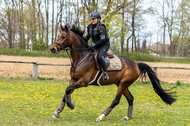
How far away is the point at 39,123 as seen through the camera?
18.4ft

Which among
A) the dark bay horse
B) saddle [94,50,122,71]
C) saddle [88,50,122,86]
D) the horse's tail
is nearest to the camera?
the dark bay horse

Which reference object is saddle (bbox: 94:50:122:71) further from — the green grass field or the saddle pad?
the green grass field

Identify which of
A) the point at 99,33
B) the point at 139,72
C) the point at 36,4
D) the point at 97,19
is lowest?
the point at 139,72

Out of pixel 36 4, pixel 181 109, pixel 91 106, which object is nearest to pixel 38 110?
pixel 91 106

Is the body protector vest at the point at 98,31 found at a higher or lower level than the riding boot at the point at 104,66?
higher

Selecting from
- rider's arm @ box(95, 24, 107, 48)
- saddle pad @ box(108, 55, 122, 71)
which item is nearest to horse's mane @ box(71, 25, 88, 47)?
rider's arm @ box(95, 24, 107, 48)

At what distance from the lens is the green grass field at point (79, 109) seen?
19.7 feet

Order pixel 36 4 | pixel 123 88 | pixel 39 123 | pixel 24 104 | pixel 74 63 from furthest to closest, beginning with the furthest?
pixel 36 4 < pixel 24 104 < pixel 123 88 < pixel 74 63 < pixel 39 123

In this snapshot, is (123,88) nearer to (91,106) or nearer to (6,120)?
(91,106)

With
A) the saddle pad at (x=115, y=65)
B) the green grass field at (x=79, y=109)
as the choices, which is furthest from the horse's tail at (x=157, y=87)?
the saddle pad at (x=115, y=65)

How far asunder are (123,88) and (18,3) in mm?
40693

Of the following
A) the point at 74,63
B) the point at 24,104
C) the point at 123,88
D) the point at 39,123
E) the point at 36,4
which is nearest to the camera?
the point at 39,123

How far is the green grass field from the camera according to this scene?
601 centimetres

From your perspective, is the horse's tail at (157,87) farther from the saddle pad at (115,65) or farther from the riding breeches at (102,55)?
the riding breeches at (102,55)
